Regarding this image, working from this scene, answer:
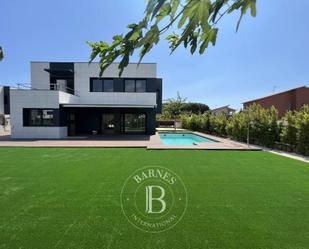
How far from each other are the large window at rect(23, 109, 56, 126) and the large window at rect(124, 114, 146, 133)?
6.96 metres

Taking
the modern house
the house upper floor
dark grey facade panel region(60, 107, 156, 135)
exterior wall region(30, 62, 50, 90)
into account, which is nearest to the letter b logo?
the modern house

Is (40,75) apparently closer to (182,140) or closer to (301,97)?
(182,140)

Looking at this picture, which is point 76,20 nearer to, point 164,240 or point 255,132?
point 164,240

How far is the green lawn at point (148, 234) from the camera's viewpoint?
371cm

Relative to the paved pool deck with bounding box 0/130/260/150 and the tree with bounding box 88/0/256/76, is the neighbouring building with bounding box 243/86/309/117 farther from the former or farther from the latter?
the tree with bounding box 88/0/256/76

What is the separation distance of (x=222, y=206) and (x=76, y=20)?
16.0 feet

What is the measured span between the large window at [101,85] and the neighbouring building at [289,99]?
70.5 ft

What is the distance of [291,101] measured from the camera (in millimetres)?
31969

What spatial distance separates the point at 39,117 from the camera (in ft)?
65.1

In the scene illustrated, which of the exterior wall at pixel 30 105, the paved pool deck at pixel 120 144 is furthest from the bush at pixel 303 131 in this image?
the exterior wall at pixel 30 105

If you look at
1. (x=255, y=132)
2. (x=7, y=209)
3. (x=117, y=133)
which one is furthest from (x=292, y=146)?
(x=117, y=133)

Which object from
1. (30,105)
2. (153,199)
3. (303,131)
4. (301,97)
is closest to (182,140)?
(303,131)

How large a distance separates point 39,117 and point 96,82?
6.35 meters

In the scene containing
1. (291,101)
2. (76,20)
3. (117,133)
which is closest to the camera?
(76,20)
